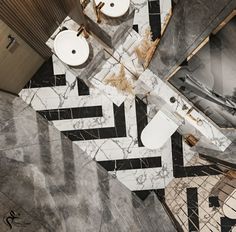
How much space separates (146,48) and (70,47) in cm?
99

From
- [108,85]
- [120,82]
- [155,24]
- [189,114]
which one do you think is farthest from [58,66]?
[189,114]

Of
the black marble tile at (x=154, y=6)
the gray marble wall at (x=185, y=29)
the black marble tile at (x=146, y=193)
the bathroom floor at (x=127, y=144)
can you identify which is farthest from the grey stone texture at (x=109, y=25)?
the black marble tile at (x=146, y=193)

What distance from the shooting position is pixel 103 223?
5129mm

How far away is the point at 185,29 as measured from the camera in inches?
157

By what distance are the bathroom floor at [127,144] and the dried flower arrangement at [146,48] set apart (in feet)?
1.62

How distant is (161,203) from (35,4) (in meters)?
2.81

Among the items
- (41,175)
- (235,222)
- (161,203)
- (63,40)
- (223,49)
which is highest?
(223,49)

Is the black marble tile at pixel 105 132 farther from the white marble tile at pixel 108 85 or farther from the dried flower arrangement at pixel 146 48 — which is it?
the dried flower arrangement at pixel 146 48

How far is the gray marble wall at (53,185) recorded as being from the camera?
197 inches

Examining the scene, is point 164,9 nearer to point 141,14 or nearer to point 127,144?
point 141,14

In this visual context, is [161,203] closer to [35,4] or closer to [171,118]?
[171,118]

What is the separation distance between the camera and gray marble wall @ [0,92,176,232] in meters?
5.01

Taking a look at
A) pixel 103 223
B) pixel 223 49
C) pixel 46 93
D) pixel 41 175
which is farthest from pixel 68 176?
pixel 223 49
